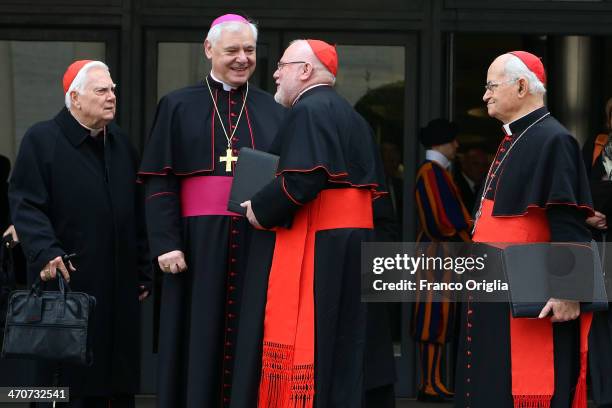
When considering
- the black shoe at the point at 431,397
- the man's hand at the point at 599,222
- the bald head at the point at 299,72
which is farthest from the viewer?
the black shoe at the point at 431,397

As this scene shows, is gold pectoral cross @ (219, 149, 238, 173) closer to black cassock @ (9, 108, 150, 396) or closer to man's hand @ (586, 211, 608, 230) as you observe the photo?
black cassock @ (9, 108, 150, 396)

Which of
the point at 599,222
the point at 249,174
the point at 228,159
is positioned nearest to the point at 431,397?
the point at 599,222

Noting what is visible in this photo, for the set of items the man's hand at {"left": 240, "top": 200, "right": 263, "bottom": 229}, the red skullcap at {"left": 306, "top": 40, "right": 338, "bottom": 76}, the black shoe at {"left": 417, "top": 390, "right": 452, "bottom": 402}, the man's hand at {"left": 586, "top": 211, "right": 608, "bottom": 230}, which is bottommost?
the black shoe at {"left": 417, "top": 390, "right": 452, "bottom": 402}

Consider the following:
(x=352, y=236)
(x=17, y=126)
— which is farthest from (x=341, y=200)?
(x=17, y=126)

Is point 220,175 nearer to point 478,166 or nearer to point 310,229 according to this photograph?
point 310,229

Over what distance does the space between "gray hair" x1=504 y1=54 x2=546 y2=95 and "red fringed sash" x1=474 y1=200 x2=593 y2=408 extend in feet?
1.76

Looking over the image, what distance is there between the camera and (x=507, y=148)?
593 cm

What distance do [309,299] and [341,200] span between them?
45 cm

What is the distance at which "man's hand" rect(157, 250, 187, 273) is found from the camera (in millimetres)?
6234

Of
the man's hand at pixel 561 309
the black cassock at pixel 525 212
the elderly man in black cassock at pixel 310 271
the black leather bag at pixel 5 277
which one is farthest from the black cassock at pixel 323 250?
the black leather bag at pixel 5 277

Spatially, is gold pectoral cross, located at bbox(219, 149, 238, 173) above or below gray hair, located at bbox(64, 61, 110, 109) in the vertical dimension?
below

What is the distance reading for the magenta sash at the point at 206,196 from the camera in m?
6.38

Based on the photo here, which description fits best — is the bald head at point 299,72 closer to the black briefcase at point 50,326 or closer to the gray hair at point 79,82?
the gray hair at point 79,82

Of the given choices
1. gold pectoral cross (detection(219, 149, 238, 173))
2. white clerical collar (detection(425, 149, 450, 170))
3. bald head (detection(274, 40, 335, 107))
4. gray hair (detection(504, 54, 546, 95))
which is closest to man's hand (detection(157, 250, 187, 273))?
gold pectoral cross (detection(219, 149, 238, 173))
